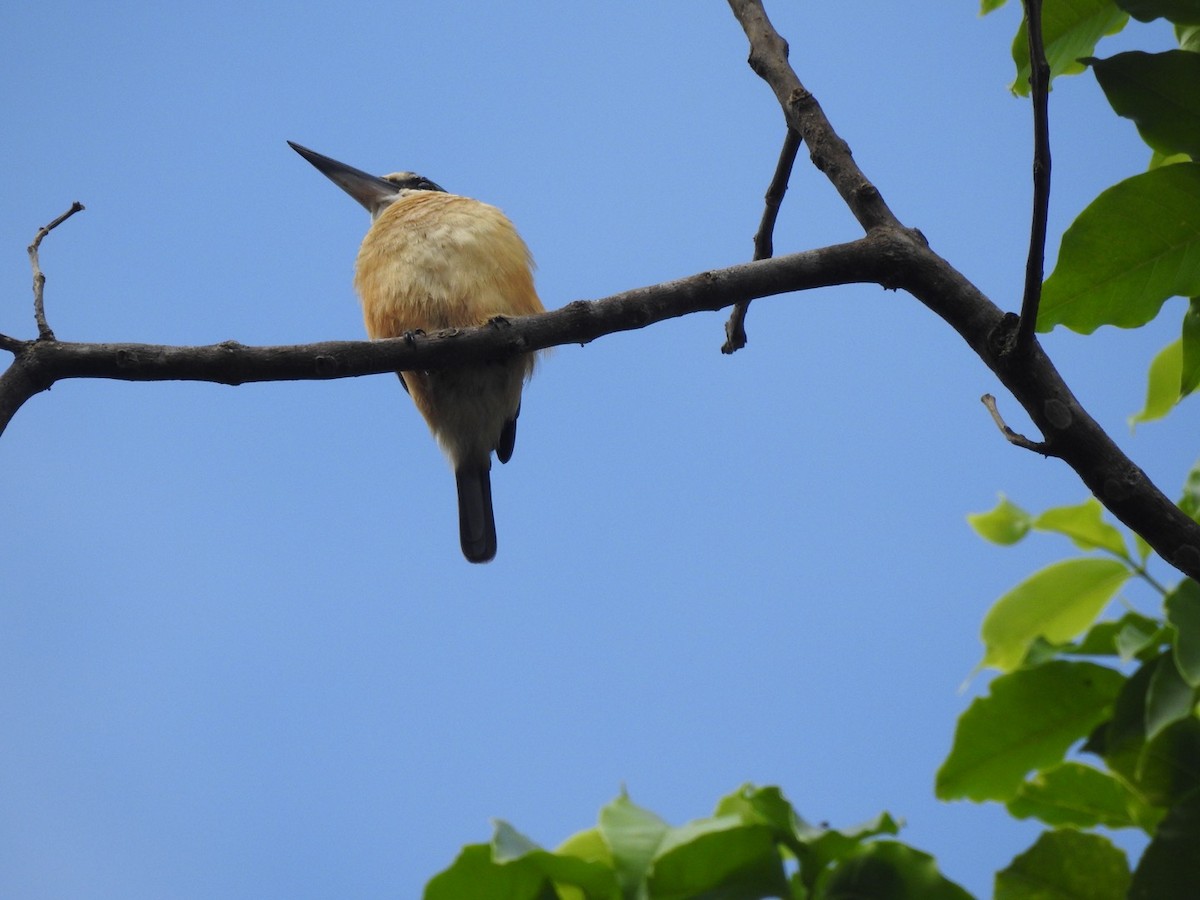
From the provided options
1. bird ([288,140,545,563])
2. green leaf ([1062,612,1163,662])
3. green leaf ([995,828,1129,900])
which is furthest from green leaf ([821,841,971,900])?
bird ([288,140,545,563])

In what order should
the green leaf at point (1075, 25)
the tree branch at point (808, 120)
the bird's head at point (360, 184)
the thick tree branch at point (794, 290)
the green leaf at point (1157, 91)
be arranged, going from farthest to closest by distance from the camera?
1. the bird's head at point (360, 184)
2. the tree branch at point (808, 120)
3. the green leaf at point (1075, 25)
4. the thick tree branch at point (794, 290)
5. the green leaf at point (1157, 91)

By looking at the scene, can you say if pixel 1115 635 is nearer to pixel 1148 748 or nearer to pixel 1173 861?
pixel 1148 748

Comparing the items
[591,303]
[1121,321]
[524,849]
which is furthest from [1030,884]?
[591,303]

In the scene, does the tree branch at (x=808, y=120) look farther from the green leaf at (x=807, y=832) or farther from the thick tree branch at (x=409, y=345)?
the green leaf at (x=807, y=832)

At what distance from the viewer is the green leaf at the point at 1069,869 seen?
3.43 ft

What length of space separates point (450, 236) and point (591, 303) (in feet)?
7.12

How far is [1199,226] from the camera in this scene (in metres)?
1.18

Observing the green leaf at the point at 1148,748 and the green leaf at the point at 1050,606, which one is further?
the green leaf at the point at 1050,606

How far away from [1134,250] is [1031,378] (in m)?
0.27

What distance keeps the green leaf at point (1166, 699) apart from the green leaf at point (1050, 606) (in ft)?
0.78

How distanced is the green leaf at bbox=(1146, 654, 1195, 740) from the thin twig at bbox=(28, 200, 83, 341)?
4.96ft

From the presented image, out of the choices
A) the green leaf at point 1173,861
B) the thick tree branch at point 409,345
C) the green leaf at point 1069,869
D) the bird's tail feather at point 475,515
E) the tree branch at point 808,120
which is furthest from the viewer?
the bird's tail feather at point 475,515

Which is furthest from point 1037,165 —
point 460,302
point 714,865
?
point 460,302

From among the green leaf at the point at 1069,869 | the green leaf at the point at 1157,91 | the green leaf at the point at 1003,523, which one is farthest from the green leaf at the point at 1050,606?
the green leaf at the point at 1157,91
